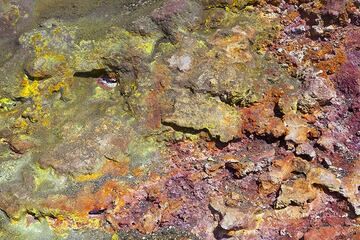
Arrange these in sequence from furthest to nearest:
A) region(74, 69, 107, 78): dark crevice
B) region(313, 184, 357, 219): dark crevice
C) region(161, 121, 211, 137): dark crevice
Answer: region(74, 69, 107, 78): dark crevice → region(161, 121, 211, 137): dark crevice → region(313, 184, 357, 219): dark crevice

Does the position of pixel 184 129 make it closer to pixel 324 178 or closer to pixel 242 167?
pixel 242 167

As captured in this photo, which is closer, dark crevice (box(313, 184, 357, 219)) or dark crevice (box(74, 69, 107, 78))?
dark crevice (box(313, 184, 357, 219))

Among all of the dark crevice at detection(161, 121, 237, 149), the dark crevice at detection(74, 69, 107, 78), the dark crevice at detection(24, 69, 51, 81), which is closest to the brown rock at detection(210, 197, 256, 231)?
the dark crevice at detection(161, 121, 237, 149)

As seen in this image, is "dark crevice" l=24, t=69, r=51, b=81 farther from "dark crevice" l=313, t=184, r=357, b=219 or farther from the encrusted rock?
"dark crevice" l=313, t=184, r=357, b=219

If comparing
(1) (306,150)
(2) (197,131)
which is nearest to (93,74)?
(2) (197,131)

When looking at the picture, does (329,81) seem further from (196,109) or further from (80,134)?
(80,134)

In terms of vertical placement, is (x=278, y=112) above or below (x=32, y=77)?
above

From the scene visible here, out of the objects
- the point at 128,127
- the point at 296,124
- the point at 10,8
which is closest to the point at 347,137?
the point at 296,124

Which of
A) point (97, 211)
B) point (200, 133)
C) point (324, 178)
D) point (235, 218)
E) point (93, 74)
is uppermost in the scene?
point (93, 74)
